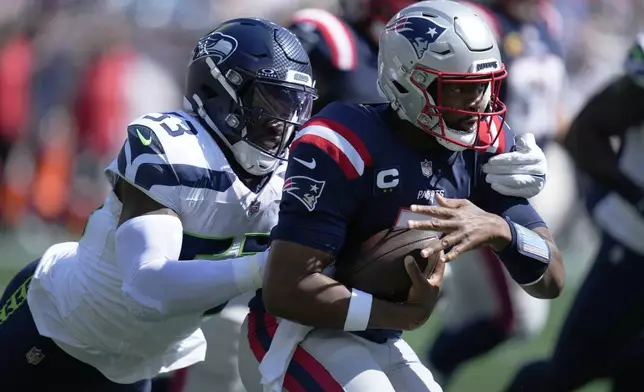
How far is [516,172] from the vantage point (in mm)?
3258

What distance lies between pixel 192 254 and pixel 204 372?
1.08 m

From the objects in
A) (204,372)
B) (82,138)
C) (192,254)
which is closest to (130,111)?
(82,138)

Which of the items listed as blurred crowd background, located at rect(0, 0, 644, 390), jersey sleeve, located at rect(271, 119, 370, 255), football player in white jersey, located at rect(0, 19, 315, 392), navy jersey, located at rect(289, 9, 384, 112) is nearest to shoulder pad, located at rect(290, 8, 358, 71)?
navy jersey, located at rect(289, 9, 384, 112)

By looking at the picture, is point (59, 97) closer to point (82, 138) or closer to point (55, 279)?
point (82, 138)

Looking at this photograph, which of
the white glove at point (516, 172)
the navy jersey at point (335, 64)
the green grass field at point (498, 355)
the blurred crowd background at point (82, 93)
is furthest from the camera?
the blurred crowd background at point (82, 93)

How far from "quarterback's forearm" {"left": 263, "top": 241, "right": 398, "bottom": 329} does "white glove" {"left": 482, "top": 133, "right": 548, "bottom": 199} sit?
462mm

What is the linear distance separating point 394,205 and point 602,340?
2045 millimetres

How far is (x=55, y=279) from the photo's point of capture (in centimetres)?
368

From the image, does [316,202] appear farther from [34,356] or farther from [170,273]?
[34,356]

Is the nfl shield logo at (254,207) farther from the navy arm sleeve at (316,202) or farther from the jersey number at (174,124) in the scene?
the navy arm sleeve at (316,202)

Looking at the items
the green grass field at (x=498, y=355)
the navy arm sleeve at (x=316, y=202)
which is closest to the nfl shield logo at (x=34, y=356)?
the navy arm sleeve at (x=316, y=202)

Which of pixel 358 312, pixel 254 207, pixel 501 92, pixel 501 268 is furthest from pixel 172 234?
pixel 501 268

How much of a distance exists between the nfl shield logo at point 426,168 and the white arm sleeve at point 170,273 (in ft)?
1.46

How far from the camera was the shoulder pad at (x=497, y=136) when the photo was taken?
3.27 m
